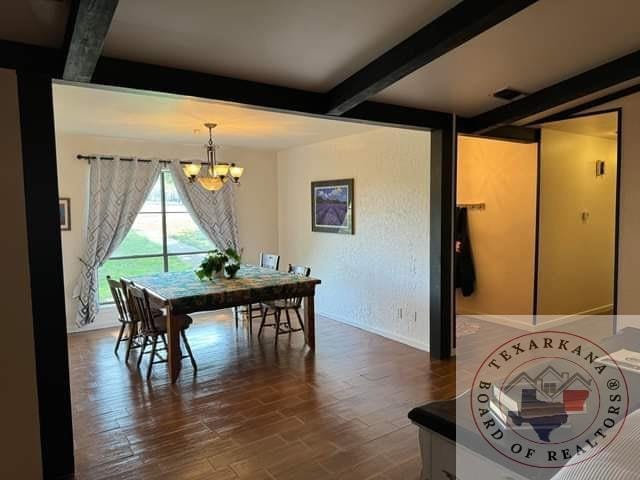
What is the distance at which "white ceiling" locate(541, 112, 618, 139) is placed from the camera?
4.64 metres

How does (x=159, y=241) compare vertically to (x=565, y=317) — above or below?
above

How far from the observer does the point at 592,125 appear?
16.8 ft

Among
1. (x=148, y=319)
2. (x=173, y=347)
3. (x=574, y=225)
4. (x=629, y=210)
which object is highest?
(x=629, y=210)

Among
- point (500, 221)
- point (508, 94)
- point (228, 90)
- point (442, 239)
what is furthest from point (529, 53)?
point (500, 221)

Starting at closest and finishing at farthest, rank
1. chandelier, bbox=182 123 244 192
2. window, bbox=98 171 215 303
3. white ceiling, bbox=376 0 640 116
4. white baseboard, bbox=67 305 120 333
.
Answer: white ceiling, bbox=376 0 640 116
chandelier, bbox=182 123 244 192
white baseboard, bbox=67 305 120 333
window, bbox=98 171 215 303

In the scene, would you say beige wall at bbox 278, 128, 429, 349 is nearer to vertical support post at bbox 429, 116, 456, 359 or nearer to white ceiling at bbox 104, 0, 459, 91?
vertical support post at bbox 429, 116, 456, 359

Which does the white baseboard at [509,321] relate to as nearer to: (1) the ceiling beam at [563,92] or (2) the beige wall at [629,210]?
(2) the beige wall at [629,210]

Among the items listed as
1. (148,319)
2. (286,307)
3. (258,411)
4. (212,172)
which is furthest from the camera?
(286,307)

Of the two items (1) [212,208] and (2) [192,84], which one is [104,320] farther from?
(2) [192,84]

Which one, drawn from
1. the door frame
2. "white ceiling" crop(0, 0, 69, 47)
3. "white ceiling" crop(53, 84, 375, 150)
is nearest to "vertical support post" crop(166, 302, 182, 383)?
"white ceiling" crop(53, 84, 375, 150)

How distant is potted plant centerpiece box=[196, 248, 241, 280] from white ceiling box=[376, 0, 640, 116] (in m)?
2.29

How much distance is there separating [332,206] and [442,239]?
2.01 metres

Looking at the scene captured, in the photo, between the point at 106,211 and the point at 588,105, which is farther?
the point at 106,211

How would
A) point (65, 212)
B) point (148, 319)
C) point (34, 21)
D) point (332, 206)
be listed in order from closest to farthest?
point (34, 21), point (148, 319), point (65, 212), point (332, 206)
